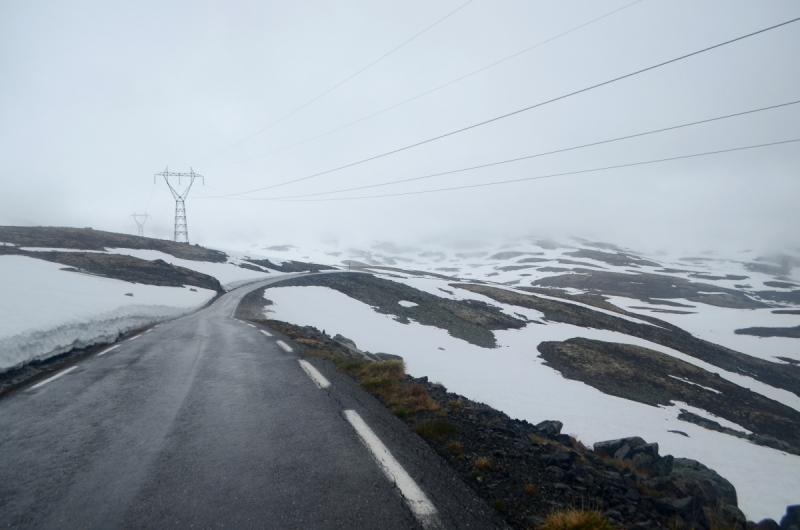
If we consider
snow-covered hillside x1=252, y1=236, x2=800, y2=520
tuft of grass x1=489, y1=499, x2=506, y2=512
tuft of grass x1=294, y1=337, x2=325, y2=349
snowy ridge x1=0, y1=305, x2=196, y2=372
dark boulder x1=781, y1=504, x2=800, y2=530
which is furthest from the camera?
snow-covered hillside x1=252, y1=236, x2=800, y2=520

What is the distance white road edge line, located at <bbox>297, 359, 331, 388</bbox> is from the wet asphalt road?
0.60 feet

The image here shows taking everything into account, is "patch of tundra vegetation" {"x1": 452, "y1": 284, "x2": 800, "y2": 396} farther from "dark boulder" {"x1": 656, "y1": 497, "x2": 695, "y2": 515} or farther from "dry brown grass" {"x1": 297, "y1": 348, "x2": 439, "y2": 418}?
"dark boulder" {"x1": 656, "y1": 497, "x2": 695, "y2": 515}

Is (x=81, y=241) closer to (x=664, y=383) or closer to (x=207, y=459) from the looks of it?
(x=207, y=459)

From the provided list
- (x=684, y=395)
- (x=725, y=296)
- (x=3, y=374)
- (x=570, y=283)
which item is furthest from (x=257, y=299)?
(x=725, y=296)

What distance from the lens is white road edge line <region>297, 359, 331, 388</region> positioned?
7727mm

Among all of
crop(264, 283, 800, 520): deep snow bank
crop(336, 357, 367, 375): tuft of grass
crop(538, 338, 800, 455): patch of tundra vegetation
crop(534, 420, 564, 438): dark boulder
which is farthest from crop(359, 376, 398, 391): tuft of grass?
crop(538, 338, 800, 455): patch of tundra vegetation

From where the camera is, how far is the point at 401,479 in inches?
153

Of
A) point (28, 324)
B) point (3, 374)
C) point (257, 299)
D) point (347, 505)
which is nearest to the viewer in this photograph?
point (347, 505)

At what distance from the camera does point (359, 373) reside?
8.98m

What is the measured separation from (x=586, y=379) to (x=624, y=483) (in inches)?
1034

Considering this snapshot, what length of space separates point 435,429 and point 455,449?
2.18ft

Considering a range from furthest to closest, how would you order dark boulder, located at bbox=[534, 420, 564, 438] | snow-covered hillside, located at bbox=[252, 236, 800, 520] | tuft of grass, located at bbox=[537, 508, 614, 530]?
snow-covered hillside, located at bbox=[252, 236, 800, 520] → dark boulder, located at bbox=[534, 420, 564, 438] → tuft of grass, located at bbox=[537, 508, 614, 530]

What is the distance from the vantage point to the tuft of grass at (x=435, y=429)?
17.4 ft

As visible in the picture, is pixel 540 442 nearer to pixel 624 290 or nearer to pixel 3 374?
pixel 3 374
